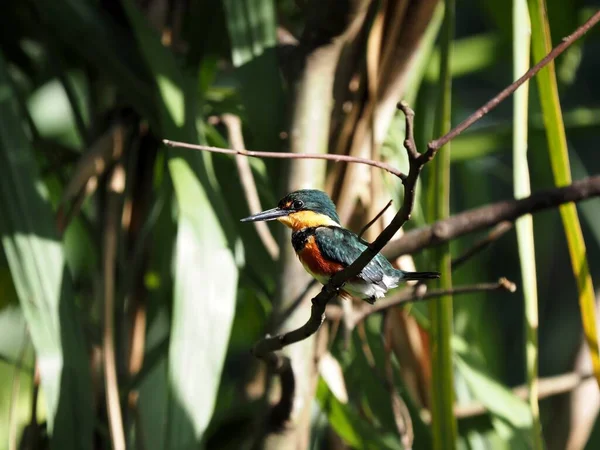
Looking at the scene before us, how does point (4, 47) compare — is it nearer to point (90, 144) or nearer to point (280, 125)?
point (90, 144)

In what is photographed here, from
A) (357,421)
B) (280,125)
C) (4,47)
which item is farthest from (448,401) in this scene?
(4,47)

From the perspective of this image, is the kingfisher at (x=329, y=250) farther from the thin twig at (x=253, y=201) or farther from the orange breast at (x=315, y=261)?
the thin twig at (x=253, y=201)

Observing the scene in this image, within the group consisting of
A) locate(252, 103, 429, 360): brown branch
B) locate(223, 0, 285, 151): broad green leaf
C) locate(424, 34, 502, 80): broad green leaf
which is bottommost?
locate(252, 103, 429, 360): brown branch

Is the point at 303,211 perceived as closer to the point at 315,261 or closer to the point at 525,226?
the point at 315,261

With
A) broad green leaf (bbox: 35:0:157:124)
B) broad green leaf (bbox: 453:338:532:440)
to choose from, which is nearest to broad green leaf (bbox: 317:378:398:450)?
broad green leaf (bbox: 453:338:532:440)

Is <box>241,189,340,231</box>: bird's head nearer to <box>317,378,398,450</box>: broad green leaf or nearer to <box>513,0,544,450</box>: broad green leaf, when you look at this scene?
<box>513,0,544,450</box>: broad green leaf

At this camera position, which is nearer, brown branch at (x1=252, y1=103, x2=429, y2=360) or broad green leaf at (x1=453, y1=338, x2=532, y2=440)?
brown branch at (x1=252, y1=103, x2=429, y2=360)
